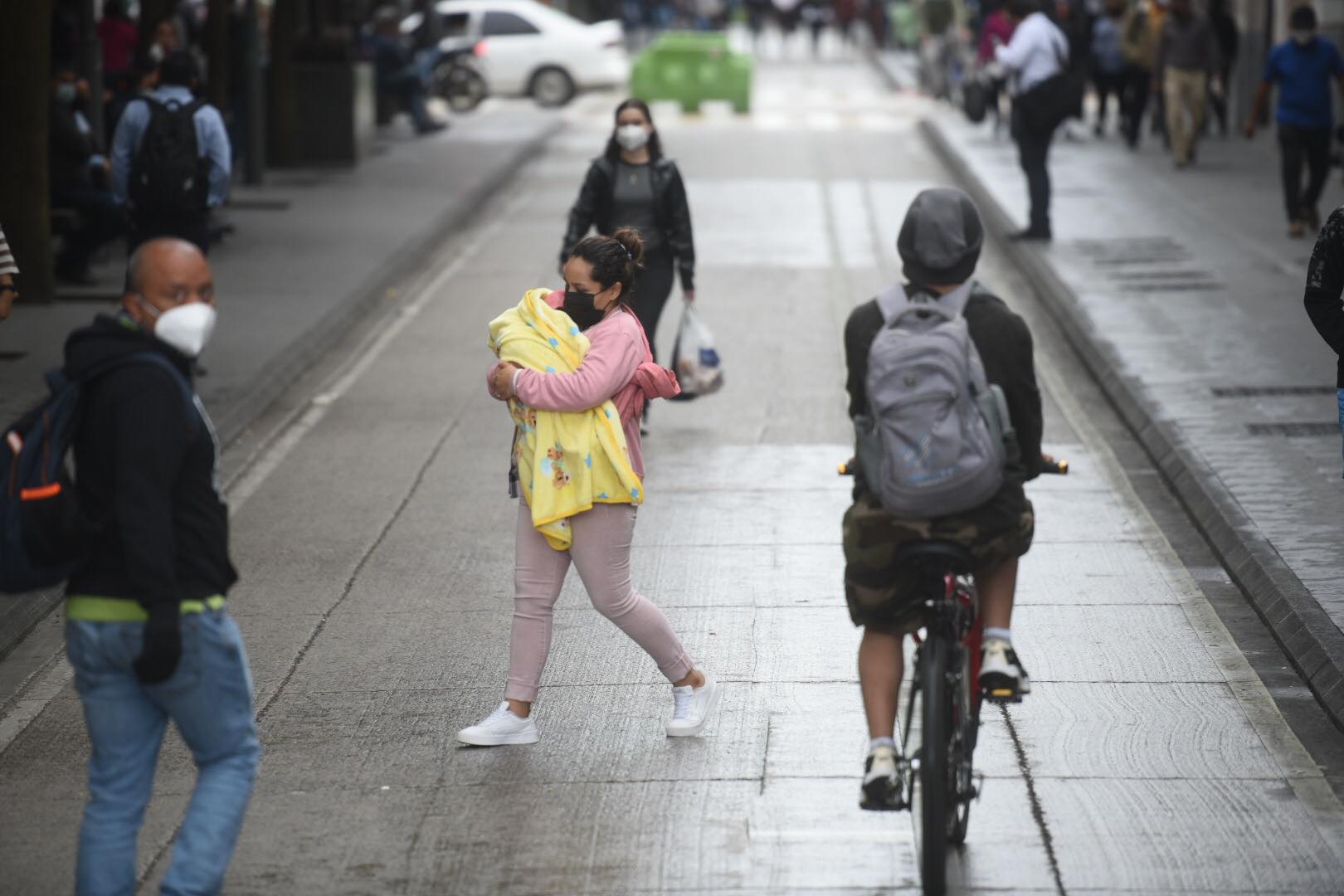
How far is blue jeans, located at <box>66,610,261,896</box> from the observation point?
15.6 ft

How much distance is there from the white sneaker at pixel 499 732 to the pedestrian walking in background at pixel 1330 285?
2.75 m

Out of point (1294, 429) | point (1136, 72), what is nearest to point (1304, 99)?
point (1294, 429)

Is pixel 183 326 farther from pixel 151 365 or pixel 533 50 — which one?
pixel 533 50

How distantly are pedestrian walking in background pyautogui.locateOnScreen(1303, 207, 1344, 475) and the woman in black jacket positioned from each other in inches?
185

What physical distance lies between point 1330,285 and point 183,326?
150 inches

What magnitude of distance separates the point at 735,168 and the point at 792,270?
346 inches

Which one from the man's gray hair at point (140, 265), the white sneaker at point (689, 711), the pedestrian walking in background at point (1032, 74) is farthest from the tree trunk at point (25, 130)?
the man's gray hair at point (140, 265)

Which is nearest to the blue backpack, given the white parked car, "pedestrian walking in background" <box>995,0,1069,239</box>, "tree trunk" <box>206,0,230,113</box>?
"pedestrian walking in background" <box>995,0,1069,239</box>

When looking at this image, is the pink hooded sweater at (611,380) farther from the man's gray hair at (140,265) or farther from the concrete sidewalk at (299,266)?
the concrete sidewalk at (299,266)

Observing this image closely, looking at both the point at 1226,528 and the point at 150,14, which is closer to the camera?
the point at 1226,528

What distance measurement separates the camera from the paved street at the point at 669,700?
5.77 m

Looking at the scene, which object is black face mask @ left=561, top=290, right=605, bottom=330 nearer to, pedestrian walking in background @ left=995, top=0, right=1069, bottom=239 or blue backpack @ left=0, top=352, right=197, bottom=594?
blue backpack @ left=0, top=352, right=197, bottom=594

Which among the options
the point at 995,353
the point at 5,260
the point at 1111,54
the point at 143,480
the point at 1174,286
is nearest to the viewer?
the point at 143,480

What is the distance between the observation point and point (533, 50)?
1515 inches
